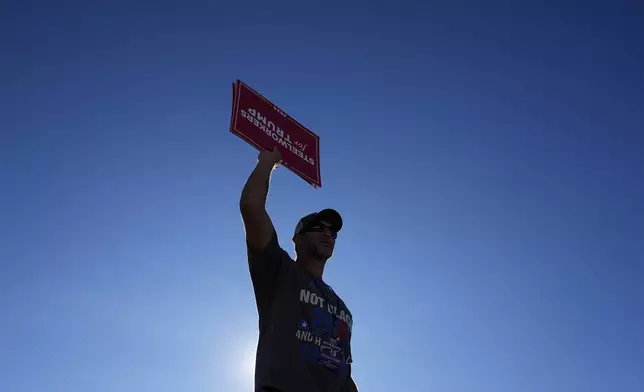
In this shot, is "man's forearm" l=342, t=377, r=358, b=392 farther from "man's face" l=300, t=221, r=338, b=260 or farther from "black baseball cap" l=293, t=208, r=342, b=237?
"black baseball cap" l=293, t=208, r=342, b=237

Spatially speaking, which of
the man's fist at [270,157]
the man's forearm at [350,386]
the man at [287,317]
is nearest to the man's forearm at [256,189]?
the man at [287,317]

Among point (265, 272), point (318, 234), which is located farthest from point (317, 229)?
point (265, 272)

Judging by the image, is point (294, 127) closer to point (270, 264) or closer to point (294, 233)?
point (294, 233)

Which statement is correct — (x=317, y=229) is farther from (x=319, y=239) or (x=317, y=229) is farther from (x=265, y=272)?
(x=265, y=272)

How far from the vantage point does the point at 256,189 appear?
450 centimetres

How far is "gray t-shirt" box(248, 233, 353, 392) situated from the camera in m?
4.06

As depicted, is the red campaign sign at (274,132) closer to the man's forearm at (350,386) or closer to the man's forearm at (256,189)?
the man's forearm at (256,189)

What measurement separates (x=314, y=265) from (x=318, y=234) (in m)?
0.33

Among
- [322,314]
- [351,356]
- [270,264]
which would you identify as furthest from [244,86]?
[351,356]

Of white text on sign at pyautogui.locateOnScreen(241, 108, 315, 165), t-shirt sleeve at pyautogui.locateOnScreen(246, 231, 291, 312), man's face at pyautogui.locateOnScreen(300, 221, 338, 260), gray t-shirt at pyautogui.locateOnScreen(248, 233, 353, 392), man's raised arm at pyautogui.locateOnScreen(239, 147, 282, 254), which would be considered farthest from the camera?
man's face at pyautogui.locateOnScreen(300, 221, 338, 260)

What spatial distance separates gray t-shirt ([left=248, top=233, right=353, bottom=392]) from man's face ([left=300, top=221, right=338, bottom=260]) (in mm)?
416

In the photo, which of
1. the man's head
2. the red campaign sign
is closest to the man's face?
the man's head

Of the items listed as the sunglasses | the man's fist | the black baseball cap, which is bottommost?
the sunglasses

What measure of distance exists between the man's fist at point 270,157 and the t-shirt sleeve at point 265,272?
2.31 feet
